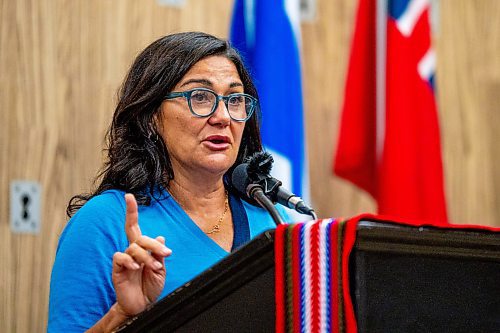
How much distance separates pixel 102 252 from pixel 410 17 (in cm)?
214

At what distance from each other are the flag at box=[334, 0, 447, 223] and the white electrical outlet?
124 centimetres

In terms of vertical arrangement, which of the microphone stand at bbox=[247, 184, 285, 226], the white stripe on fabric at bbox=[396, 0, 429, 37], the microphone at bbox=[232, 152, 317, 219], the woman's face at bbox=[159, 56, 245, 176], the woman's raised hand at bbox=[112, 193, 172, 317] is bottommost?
the woman's raised hand at bbox=[112, 193, 172, 317]

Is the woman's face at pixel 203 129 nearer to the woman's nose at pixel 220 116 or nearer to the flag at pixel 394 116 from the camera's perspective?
the woman's nose at pixel 220 116

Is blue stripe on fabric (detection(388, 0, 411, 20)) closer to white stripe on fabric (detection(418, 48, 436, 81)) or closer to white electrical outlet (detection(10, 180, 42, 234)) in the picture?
white stripe on fabric (detection(418, 48, 436, 81))

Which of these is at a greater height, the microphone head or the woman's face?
the woman's face

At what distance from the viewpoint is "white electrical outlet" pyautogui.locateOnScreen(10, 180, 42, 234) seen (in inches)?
114

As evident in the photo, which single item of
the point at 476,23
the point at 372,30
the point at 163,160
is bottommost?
the point at 163,160

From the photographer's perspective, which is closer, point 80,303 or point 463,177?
point 80,303

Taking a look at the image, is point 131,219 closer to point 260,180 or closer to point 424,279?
point 260,180

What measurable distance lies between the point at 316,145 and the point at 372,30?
55 cm

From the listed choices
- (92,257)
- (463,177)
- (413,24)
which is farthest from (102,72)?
(463,177)

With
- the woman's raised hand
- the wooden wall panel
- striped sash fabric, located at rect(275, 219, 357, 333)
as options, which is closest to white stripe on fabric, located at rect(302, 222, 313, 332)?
striped sash fabric, located at rect(275, 219, 357, 333)

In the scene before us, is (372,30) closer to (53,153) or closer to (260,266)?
(53,153)

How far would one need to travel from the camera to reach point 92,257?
172 centimetres
